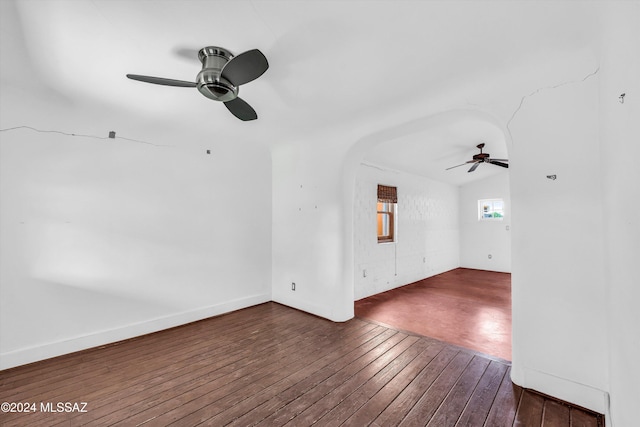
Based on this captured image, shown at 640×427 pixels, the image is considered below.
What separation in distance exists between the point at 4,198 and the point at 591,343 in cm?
488

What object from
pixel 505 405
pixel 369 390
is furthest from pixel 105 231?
pixel 505 405

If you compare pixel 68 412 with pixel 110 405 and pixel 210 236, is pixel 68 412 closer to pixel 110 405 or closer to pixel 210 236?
pixel 110 405

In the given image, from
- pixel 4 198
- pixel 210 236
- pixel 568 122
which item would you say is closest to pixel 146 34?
pixel 4 198

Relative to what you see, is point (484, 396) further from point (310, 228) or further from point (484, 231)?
point (484, 231)

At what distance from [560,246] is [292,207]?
9.98 ft

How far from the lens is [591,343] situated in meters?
1.73

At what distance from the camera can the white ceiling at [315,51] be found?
4.99ft

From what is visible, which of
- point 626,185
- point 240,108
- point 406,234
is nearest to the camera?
point 626,185

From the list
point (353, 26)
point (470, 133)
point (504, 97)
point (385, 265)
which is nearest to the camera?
point (353, 26)

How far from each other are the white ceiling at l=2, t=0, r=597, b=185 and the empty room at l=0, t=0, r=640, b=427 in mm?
16

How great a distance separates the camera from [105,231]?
279cm

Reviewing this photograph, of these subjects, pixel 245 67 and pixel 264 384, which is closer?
pixel 245 67

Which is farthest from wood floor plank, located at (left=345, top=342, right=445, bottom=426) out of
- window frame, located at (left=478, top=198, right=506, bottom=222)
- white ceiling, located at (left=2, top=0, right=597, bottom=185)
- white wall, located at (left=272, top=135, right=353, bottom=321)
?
window frame, located at (left=478, top=198, right=506, bottom=222)

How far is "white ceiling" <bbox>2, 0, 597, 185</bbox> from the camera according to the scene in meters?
1.52
